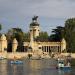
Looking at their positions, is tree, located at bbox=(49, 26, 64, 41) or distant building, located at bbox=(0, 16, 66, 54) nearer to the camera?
distant building, located at bbox=(0, 16, 66, 54)

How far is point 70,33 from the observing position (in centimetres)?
16762

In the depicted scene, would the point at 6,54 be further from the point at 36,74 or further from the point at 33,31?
the point at 36,74

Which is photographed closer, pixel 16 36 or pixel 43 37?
pixel 16 36

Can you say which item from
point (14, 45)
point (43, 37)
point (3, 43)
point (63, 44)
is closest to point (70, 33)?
point (63, 44)

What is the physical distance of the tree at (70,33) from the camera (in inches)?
6549

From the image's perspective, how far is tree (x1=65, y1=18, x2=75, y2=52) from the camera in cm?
16634

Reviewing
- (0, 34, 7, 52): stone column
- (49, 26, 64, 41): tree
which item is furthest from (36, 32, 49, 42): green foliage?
(0, 34, 7, 52): stone column

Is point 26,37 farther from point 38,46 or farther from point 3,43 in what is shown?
point 3,43

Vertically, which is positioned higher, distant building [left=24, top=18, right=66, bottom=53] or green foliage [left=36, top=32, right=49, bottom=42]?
green foliage [left=36, top=32, right=49, bottom=42]

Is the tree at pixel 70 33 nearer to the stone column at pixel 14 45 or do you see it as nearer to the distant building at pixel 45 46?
the distant building at pixel 45 46

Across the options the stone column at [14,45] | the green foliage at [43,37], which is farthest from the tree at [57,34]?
the stone column at [14,45]

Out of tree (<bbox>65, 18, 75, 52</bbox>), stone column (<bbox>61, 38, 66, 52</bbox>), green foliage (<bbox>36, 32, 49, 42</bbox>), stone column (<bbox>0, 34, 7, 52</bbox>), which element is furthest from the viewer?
green foliage (<bbox>36, 32, 49, 42</bbox>)

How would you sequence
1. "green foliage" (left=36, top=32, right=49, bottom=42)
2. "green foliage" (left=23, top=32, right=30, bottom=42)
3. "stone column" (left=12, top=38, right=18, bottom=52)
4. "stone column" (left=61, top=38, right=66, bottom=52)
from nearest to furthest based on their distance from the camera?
1. "stone column" (left=12, top=38, right=18, bottom=52)
2. "stone column" (left=61, top=38, right=66, bottom=52)
3. "green foliage" (left=23, top=32, right=30, bottom=42)
4. "green foliage" (left=36, top=32, right=49, bottom=42)

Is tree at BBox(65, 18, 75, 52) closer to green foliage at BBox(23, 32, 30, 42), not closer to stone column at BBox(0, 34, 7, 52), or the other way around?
green foliage at BBox(23, 32, 30, 42)
